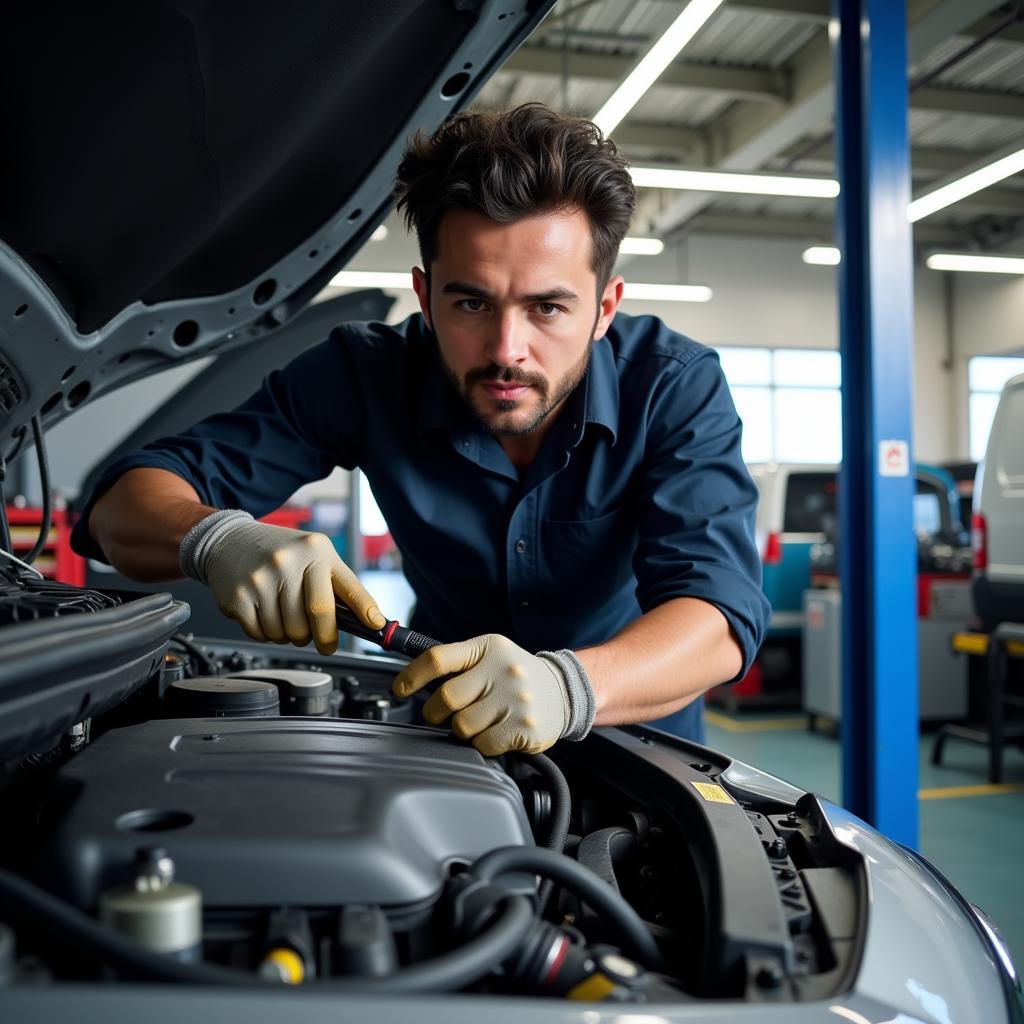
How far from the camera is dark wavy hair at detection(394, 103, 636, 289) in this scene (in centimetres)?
124

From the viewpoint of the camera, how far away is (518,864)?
0.66 m

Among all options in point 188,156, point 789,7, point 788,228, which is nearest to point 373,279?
point 789,7

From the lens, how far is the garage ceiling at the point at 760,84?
6.07 metres

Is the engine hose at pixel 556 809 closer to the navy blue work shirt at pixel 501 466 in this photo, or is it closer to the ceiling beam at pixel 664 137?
the navy blue work shirt at pixel 501 466

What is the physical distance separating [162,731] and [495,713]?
0.31m

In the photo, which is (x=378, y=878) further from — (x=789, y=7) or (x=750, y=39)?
(x=750, y=39)

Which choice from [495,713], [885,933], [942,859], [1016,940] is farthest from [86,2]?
[942,859]

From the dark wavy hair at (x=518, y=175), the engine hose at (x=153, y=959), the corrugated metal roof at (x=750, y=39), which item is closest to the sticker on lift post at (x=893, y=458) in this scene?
the dark wavy hair at (x=518, y=175)

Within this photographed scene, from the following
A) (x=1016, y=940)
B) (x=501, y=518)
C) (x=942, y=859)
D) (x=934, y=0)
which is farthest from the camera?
(x=934, y=0)

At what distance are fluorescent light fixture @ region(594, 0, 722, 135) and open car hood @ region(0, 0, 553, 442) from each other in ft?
6.43

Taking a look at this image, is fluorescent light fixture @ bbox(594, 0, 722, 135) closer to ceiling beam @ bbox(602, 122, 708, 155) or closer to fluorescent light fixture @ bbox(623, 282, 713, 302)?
ceiling beam @ bbox(602, 122, 708, 155)

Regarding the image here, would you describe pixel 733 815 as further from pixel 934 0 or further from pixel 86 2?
pixel 934 0

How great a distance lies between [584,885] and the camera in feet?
2.15

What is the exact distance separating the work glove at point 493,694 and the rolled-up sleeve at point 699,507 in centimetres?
35
